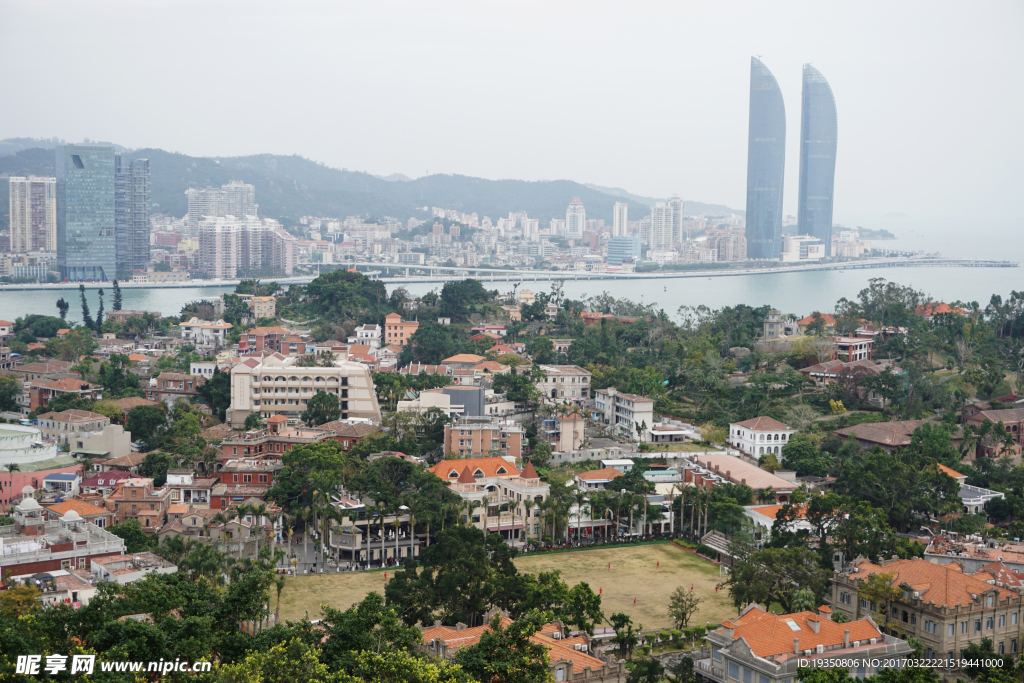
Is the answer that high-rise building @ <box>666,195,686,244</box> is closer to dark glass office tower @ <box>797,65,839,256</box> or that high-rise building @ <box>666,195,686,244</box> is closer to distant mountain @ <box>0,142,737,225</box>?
dark glass office tower @ <box>797,65,839,256</box>

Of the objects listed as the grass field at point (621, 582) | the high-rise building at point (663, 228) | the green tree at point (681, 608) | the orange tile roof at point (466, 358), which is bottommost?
the grass field at point (621, 582)

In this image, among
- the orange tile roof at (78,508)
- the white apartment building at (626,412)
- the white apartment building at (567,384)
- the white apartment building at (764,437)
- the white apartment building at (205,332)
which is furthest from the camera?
the white apartment building at (205,332)

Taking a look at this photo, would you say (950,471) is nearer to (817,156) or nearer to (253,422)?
(253,422)

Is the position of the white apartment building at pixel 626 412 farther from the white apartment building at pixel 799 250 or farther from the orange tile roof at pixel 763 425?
the white apartment building at pixel 799 250

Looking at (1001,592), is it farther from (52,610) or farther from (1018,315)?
(1018,315)

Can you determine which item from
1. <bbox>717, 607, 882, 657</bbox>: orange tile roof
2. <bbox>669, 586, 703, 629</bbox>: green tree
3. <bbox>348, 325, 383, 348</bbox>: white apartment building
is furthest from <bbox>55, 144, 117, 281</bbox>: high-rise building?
<bbox>717, 607, 882, 657</bbox>: orange tile roof

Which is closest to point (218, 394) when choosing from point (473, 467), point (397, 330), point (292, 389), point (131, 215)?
point (292, 389)

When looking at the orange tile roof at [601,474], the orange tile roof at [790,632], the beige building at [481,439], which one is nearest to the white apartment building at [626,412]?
the beige building at [481,439]
